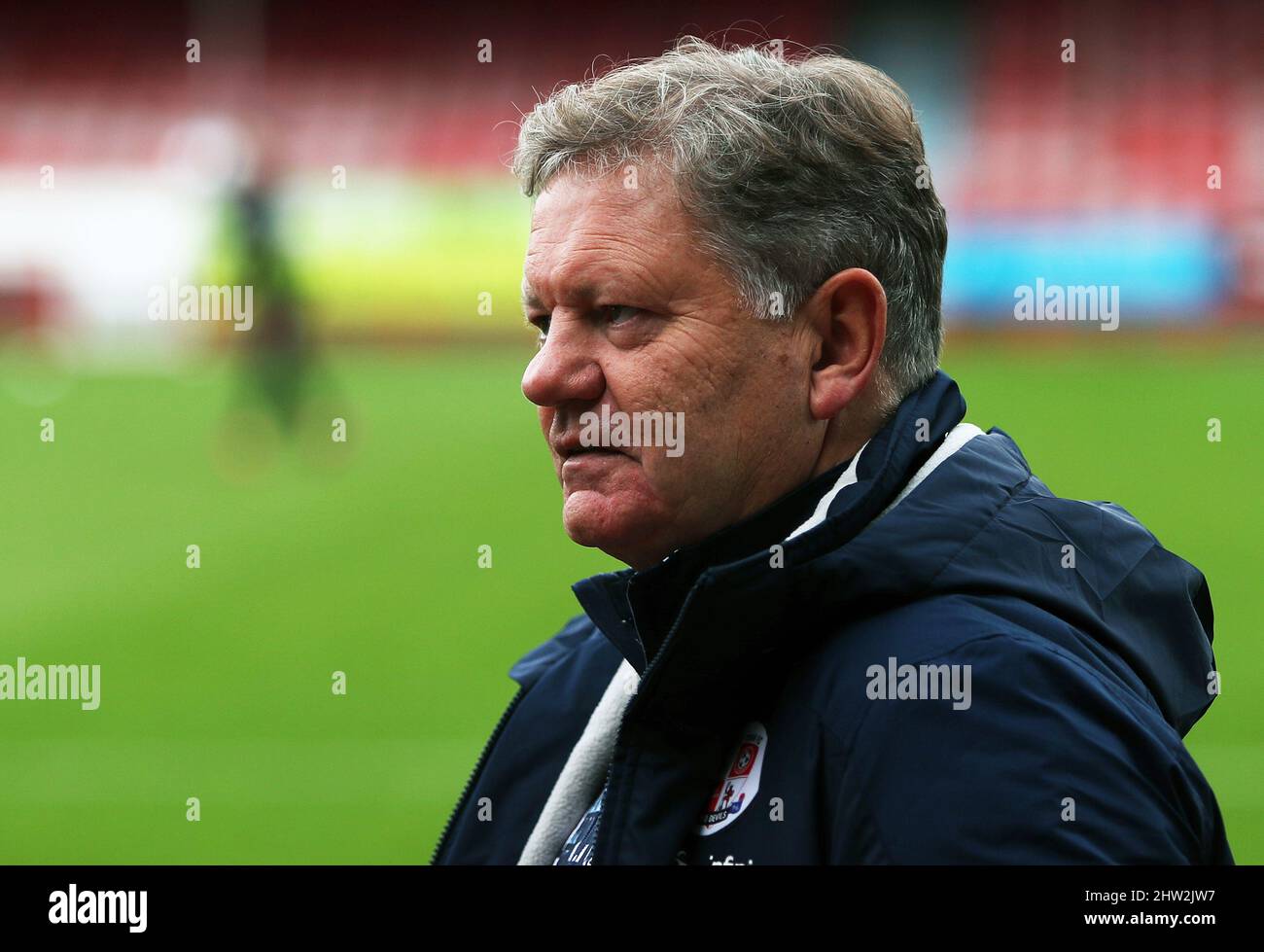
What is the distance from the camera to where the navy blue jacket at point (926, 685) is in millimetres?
1035

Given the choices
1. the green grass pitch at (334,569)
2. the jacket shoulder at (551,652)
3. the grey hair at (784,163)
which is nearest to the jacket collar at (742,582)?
the grey hair at (784,163)

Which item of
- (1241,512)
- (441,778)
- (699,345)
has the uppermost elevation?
(699,345)

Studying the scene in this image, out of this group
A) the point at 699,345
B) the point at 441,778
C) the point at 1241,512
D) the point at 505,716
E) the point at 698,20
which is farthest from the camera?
the point at 698,20

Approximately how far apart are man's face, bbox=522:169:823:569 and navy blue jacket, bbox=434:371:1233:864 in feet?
0.24

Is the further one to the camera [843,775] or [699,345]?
[699,345]

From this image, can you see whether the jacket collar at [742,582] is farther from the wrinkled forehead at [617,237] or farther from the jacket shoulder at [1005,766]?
the wrinkled forehead at [617,237]

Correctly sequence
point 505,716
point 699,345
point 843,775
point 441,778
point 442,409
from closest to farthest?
point 843,775 → point 699,345 → point 505,716 → point 441,778 → point 442,409

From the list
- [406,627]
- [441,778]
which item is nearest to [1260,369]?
[406,627]

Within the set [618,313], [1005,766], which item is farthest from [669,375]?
[1005,766]

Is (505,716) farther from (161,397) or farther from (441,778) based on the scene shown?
(161,397)

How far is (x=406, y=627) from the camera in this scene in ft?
25.4

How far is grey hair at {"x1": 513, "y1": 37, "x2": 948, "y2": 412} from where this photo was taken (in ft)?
4.31

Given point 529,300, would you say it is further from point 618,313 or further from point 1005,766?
point 1005,766

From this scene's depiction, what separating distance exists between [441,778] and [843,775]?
15.1 ft
